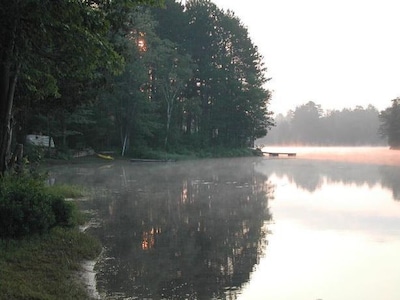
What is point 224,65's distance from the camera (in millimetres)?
65125

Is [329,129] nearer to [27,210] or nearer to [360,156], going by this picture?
[360,156]

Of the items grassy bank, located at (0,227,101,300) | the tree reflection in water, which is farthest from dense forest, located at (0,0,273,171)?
the tree reflection in water

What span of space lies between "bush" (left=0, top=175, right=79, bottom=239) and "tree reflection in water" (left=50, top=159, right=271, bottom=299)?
1322 millimetres

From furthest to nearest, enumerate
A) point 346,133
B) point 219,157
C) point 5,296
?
1. point 346,133
2. point 219,157
3. point 5,296

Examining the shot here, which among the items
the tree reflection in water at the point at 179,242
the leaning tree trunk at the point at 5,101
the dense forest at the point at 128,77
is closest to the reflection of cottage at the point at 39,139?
the dense forest at the point at 128,77

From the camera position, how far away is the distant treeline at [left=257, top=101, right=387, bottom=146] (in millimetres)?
156125

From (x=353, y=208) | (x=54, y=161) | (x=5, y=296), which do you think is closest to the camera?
(x=5, y=296)

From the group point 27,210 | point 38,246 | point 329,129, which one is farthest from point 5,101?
point 329,129

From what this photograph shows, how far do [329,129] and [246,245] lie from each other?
6207 inches

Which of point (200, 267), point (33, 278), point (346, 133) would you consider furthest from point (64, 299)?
point (346, 133)

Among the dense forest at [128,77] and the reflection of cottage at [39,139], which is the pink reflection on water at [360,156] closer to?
the dense forest at [128,77]

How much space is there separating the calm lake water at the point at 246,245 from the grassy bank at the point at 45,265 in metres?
0.51

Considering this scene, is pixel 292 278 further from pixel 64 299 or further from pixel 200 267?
pixel 64 299

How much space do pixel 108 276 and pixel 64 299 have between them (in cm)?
191
